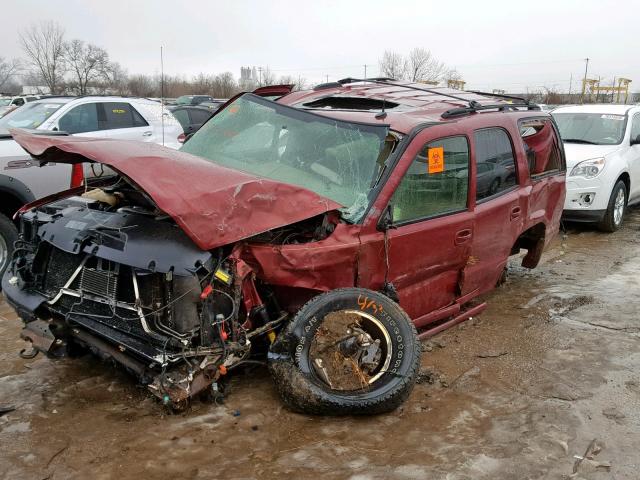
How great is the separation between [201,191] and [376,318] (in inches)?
49.3

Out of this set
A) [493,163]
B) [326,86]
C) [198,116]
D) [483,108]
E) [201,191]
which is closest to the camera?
[201,191]

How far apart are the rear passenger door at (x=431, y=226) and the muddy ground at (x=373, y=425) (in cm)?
53

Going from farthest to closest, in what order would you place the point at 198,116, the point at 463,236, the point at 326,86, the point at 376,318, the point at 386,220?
the point at 198,116
the point at 326,86
the point at 463,236
the point at 386,220
the point at 376,318

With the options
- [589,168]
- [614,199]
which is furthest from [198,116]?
[614,199]

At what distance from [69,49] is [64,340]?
3988 cm

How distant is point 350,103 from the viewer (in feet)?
15.2

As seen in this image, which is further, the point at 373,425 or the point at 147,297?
the point at 373,425

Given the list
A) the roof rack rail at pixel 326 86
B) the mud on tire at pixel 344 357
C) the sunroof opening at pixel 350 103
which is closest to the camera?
the mud on tire at pixel 344 357

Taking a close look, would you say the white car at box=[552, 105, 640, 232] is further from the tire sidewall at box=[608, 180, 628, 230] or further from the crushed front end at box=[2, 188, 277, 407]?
the crushed front end at box=[2, 188, 277, 407]

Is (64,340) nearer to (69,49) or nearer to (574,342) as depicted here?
(574,342)

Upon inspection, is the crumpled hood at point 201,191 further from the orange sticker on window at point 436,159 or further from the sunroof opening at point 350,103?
the sunroof opening at point 350,103

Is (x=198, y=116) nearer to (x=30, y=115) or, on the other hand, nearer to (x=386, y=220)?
(x=30, y=115)

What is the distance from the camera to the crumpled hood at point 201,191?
2.91 m

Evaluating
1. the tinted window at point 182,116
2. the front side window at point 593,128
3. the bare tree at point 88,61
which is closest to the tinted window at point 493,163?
the front side window at point 593,128
